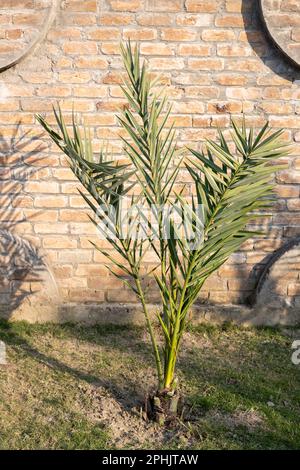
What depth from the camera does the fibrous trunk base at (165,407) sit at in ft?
10.4

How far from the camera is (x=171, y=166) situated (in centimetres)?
414

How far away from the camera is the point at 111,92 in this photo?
4.02 metres

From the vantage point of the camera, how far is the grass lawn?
10.2ft

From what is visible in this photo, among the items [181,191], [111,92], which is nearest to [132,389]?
[181,191]

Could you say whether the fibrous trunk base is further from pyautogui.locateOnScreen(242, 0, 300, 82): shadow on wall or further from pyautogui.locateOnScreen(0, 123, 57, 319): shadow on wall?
pyautogui.locateOnScreen(242, 0, 300, 82): shadow on wall

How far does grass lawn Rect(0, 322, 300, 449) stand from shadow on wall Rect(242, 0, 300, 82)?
5.99 ft

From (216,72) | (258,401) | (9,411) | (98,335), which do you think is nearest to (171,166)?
(216,72)

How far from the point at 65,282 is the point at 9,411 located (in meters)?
1.20

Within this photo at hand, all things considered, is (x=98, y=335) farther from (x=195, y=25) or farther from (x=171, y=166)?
(x=195, y=25)

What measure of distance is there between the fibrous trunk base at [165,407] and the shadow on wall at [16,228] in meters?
1.44

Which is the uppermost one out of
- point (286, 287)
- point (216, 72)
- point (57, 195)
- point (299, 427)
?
point (216, 72)

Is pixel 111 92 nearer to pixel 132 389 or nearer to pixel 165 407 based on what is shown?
pixel 132 389

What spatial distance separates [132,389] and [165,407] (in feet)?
1.35

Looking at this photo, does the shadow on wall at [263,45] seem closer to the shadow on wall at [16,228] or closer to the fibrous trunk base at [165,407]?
the shadow on wall at [16,228]
